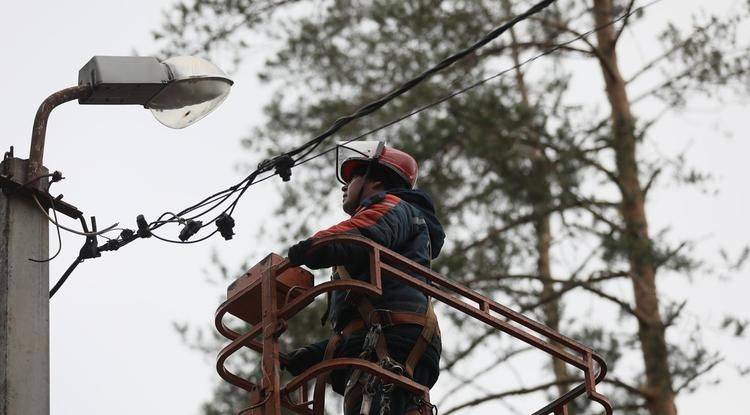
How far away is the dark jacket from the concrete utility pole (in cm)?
139

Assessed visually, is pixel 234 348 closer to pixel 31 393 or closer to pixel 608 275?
pixel 31 393

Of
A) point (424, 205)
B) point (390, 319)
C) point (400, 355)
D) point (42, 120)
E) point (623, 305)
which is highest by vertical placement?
point (623, 305)

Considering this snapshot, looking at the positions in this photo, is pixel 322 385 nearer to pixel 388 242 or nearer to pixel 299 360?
pixel 299 360

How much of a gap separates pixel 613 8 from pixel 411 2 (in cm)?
232

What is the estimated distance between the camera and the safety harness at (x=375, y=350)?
741 centimetres

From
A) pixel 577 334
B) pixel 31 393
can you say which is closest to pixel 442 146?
pixel 577 334

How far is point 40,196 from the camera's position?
7945mm

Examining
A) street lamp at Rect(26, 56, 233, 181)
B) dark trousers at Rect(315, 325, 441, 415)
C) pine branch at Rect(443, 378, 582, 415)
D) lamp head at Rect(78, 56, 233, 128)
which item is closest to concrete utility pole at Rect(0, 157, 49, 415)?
street lamp at Rect(26, 56, 233, 181)

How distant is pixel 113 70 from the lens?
27.5 feet

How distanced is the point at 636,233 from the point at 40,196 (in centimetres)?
993

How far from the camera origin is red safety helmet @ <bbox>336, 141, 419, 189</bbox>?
8547 millimetres

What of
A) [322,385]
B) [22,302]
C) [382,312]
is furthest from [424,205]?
[22,302]

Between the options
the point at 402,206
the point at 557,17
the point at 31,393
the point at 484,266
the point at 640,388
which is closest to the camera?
the point at 31,393

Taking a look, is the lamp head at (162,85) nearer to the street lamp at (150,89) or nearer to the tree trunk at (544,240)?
the street lamp at (150,89)
